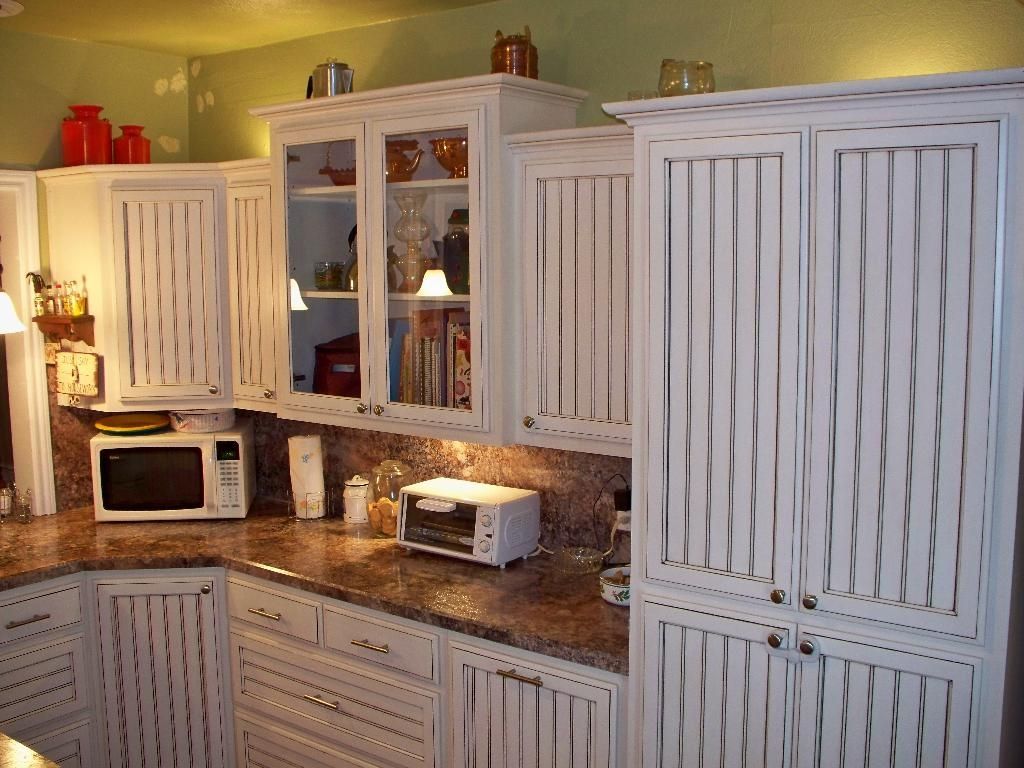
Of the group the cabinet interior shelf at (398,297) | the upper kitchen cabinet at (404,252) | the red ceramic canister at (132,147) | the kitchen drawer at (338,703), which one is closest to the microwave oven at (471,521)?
the upper kitchen cabinet at (404,252)

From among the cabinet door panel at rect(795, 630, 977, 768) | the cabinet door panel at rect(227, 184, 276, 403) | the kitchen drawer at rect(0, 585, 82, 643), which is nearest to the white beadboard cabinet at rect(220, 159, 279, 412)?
the cabinet door panel at rect(227, 184, 276, 403)

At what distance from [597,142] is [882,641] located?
1378 mm

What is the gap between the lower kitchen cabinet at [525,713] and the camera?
7.95ft

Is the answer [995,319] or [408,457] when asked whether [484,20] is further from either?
[995,319]

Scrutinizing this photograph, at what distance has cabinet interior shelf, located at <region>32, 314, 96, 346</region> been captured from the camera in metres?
3.52

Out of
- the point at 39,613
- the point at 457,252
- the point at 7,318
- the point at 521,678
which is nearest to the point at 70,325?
the point at 7,318

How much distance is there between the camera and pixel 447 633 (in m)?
2.68

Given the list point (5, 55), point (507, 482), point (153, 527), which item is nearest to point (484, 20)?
point (507, 482)

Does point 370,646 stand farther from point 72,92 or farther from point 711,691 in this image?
point 72,92

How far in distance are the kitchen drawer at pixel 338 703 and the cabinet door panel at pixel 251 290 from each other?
0.88 metres

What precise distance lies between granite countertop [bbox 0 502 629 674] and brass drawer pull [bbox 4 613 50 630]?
11 cm

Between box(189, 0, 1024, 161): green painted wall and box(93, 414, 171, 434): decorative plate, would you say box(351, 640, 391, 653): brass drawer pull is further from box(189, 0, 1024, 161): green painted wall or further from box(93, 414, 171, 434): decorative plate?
box(189, 0, 1024, 161): green painted wall

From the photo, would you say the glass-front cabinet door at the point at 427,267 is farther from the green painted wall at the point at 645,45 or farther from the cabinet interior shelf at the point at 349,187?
the green painted wall at the point at 645,45

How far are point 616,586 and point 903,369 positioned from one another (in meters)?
1.06
